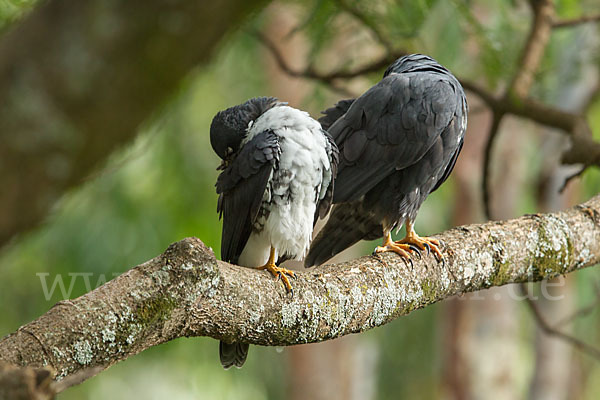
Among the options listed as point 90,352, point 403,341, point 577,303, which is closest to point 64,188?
point 90,352

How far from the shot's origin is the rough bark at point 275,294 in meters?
1.90

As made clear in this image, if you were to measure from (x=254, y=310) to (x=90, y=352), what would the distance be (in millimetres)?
664

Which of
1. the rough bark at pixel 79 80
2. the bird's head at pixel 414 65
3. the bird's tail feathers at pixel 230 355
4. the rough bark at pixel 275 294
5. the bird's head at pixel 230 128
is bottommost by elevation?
the bird's tail feathers at pixel 230 355

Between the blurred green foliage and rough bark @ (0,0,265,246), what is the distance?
10.1 ft

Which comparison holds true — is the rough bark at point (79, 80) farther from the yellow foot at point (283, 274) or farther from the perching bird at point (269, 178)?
the perching bird at point (269, 178)

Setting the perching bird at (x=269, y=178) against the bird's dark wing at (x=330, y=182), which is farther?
the bird's dark wing at (x=330, y=182)

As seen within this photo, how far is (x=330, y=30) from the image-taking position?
4.26 meters

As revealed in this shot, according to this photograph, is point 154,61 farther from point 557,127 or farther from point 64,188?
point 557,127

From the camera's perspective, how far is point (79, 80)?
35.1 inches

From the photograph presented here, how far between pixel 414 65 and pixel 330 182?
102 cm

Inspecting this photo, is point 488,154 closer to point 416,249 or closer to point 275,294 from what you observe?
point 416,249

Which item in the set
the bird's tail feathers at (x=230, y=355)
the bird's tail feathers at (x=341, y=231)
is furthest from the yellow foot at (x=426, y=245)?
the bird's tail feathers at (x=230, y=355)

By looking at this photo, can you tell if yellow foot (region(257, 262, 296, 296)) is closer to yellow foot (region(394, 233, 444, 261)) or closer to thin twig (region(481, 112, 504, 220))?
yellow foot (region(394, 233, 444, 261))

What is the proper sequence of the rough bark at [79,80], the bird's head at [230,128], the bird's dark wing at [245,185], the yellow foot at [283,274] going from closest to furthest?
the rough bark at [79,80], the yellow foot at [283,274], the bird's dark wing at [245,185], the bird's head at [230,128]
